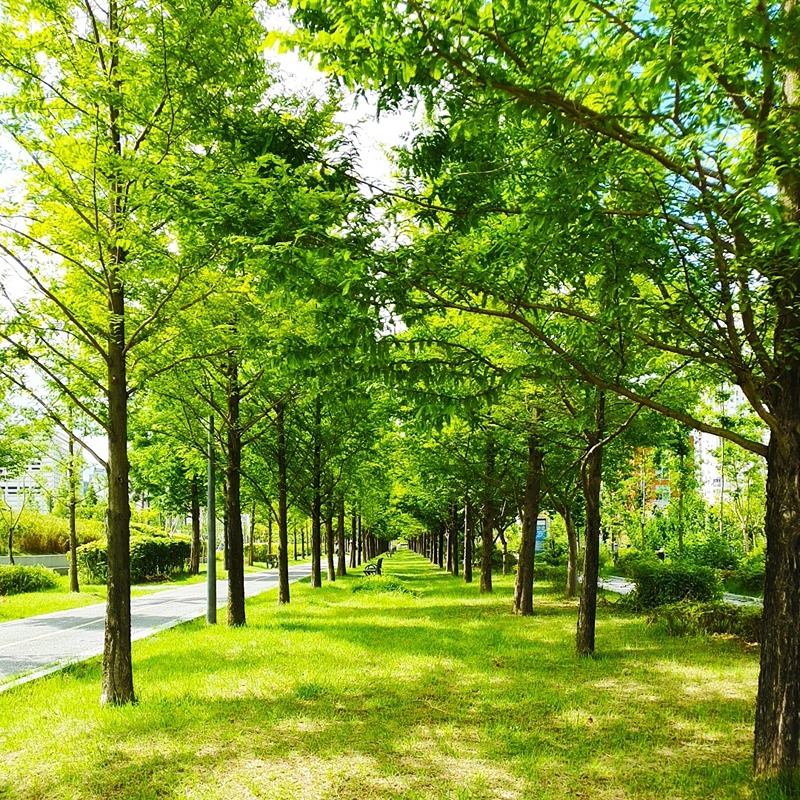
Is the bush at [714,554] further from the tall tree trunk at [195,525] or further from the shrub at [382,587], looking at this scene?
the tall tree trunk at [195,525]

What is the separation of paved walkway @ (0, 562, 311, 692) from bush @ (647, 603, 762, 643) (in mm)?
10428

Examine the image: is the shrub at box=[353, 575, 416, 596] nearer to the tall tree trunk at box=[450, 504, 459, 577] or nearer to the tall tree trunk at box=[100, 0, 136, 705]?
the tall tree trunk at box=[450, 504, 459, 577]

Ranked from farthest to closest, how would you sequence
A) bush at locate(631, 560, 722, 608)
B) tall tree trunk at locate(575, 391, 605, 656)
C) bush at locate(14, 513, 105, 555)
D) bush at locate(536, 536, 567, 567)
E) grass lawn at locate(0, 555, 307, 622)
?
1. bush at locate(536, 536, 567, 567)
2. bush at locate(14, 513, 105, 555)
3. grass lawn at locate(0, 555, 307, 622)
4. bush at locate(631, 560, 722, 608)
5. tall tree trunk at locate(575, 391, 605, 656)

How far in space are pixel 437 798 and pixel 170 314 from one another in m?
6.04

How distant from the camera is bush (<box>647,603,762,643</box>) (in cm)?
1288

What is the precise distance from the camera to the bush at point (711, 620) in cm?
1288

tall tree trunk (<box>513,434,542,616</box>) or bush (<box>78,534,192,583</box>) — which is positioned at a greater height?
tall tree trunk (<box>513,434,542,616</box>)

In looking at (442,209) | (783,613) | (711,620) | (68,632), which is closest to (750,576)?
(711,620)

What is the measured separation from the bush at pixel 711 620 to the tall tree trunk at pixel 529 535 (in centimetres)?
305

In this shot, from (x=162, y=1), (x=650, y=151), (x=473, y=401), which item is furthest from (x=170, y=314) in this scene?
(x=650, y=151)

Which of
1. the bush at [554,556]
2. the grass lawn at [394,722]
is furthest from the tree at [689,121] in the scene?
the bush at [554,556]

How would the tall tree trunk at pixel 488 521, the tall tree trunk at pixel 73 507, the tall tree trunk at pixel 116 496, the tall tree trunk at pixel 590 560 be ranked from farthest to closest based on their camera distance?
the tall tree trunk at pixel 73 507, the tall tree trunk at pixel 488 521, the tall tree trunk at pixel 590 560, the tall tree trunk at pixel 116 496

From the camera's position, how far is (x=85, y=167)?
7172mm

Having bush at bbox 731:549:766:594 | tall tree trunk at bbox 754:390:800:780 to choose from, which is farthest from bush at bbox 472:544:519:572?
tall tree trunk at bbox 754:390:800:780
